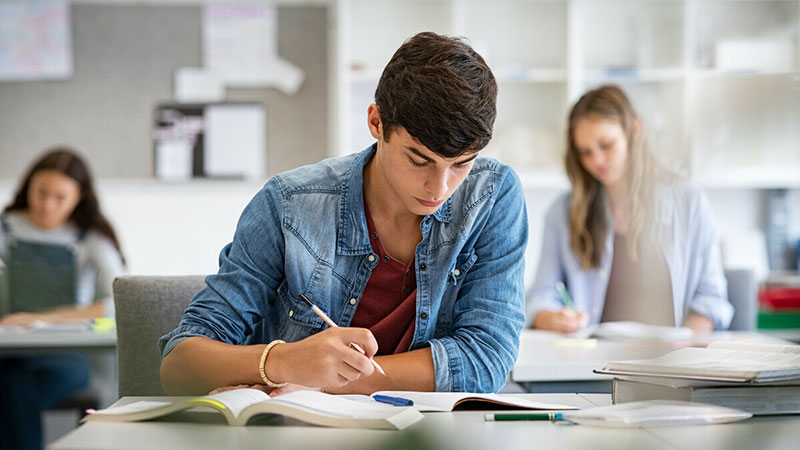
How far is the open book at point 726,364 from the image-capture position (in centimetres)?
97

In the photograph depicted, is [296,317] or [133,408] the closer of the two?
[133,408]

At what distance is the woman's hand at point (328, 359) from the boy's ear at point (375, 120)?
0.31 metres

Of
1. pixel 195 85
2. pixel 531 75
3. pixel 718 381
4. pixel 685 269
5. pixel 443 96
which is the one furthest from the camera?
pixel 195 85

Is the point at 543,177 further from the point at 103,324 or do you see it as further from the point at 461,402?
the point at 461,402

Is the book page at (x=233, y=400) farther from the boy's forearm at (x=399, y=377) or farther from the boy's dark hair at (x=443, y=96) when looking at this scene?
the boy's dark hair at (x=443, y=96)

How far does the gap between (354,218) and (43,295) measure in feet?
5.34

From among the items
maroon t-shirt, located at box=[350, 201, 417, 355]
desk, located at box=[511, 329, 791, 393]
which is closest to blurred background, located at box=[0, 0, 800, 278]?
desk, located at box=[511, 329, 791, 393]

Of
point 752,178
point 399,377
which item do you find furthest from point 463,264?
point 752,178

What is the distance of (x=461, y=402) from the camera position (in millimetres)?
1070

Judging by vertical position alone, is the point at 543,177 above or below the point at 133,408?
above

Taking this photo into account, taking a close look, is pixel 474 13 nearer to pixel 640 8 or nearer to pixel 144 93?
pixel 640 8

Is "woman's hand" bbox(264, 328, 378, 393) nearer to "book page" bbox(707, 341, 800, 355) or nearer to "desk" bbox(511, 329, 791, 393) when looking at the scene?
"book page" bbox(707, 341, 800, 355)

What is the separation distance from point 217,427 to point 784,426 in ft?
1.89

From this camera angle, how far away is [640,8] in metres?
3.56
